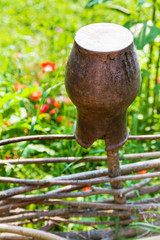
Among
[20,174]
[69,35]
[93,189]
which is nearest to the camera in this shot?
[93,189]

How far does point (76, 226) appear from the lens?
4.91ft

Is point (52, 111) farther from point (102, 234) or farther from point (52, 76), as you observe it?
point (102, 234)

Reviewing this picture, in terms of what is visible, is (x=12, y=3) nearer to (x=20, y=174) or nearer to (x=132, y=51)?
(x=20, y=174)

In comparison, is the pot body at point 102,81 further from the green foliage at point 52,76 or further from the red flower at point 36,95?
the red flower at point 36,95

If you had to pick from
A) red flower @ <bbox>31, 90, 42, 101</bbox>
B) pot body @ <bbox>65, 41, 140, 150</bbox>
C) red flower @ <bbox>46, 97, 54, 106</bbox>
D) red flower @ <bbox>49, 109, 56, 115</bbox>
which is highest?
pot body @ <bbox>65, 41, 140, 150</bbox>

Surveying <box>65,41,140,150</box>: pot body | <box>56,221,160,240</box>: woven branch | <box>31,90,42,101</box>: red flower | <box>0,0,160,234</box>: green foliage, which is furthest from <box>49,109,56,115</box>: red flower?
<box>65,41,140,150</box>: pot body

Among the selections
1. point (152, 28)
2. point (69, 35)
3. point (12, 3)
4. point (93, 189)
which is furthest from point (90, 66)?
point (12, 3)

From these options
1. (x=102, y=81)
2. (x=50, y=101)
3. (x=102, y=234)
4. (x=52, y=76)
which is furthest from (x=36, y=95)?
(x=102, y=81)

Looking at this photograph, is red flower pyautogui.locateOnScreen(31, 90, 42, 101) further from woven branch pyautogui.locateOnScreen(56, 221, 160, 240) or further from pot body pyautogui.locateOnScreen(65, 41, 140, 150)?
pot body pyautogui.locateOnScreen(65, 41, 140, 150)

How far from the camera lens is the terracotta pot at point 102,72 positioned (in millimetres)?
718

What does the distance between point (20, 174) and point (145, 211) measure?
0.69 meters

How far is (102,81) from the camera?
2.39ft

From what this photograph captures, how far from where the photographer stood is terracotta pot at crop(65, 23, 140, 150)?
718mm

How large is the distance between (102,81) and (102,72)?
0.07ft
